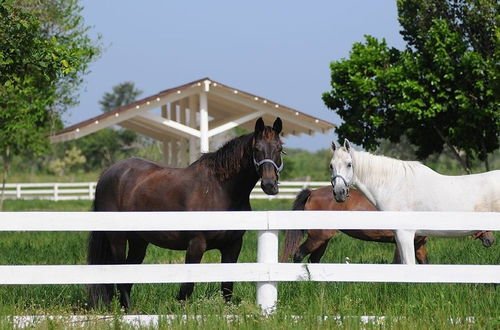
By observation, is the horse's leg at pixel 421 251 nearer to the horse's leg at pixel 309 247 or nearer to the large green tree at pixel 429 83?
the horse's leg at pixel 309 247

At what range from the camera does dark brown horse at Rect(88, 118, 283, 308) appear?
25.4 feet

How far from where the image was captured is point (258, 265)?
697cm

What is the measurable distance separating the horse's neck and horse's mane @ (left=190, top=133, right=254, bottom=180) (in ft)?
7.01

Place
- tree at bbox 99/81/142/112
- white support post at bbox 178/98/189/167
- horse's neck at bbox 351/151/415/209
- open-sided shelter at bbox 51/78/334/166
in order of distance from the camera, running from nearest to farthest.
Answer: horse's neck at bbox 351/151/415/209, open-sided shelter at bbox 51/78/334/166, white support post at bbox 178/98/189/167, tree at bbox 99/81/142/112

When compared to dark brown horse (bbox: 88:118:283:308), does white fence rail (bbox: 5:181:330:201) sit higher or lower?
higher

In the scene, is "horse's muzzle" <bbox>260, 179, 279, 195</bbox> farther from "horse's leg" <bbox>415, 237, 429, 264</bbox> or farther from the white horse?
"horse's leg" <bbox>415, 237, 429, 264</bbox>

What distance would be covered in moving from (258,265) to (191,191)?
1.43 meters

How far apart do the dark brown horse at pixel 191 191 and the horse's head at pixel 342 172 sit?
181 centimetres

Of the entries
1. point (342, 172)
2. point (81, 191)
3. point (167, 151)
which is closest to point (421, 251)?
point (342, 172)

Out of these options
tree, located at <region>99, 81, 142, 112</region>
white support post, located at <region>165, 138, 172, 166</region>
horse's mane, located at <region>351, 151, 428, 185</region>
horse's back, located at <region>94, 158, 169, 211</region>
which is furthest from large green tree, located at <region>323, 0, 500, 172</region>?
tree, located at <region>99, 81, 142, 112</region>

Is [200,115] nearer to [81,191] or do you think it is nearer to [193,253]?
[81,191]

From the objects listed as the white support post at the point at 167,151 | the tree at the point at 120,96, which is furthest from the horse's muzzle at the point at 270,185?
the tree at the point at 120,96

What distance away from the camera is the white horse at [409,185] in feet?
30.6

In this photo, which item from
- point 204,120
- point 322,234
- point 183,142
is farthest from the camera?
point 183,142
